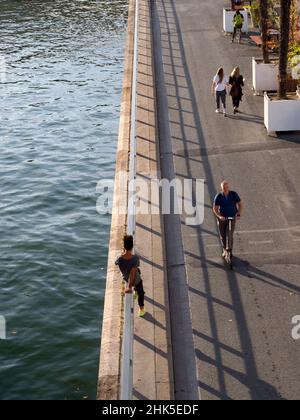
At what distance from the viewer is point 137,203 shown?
16.1m

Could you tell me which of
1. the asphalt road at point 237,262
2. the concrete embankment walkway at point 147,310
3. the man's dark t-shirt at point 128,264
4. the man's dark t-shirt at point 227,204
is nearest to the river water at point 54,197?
the concrete embankment walkway at point 147,310

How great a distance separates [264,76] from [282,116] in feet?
15.4

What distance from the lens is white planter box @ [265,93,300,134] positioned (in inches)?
810

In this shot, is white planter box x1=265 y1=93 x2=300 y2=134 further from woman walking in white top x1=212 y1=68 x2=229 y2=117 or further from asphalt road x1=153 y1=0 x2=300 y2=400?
woman walking in white top x1=212 y1=68 x2=229 y2=117

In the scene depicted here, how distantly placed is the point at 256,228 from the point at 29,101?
23288mm

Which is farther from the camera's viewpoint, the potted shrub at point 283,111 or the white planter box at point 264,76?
the white planter box at point 264,76

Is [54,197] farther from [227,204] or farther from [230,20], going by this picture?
[230,20]

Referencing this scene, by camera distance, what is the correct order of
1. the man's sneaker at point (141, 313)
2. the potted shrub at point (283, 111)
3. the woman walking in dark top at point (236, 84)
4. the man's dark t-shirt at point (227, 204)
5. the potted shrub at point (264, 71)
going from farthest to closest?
A: 1. the potted shrub at point (264, 71)
2. the woman walking in dark top at point (236, 84)
3. the potted shrub at point (283, 111)
4. the man's dark t-shirt at point (227, 204)
5. the man's sneaker at point (141, 313)

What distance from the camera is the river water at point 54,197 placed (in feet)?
50.4

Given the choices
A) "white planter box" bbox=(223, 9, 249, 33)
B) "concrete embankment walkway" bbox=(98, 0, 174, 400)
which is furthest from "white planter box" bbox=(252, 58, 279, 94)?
"white planter box" bbox=(223, 9, 249, 33)

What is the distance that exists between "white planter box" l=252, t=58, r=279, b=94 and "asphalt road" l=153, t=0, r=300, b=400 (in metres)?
0.50

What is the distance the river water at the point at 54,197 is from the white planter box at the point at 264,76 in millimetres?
6223

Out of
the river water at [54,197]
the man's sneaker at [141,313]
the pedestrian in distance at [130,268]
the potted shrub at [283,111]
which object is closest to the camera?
the pedestrian in distance at [130,268]

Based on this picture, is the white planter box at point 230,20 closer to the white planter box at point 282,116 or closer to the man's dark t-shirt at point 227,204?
the white planter box at point 282,116
